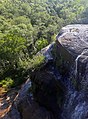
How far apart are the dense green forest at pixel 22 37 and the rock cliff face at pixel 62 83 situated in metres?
1.81

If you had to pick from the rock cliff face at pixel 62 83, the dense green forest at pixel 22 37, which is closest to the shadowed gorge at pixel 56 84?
the rock cliff face at pixel 62 83

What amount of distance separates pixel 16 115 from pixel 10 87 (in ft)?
32.3

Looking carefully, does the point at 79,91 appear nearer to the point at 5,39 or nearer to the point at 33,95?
the point at 33,95

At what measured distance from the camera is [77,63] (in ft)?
69.7

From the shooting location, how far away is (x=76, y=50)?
73.7 feet

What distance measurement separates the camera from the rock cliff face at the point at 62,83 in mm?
20469

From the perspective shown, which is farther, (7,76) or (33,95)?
(7,76)

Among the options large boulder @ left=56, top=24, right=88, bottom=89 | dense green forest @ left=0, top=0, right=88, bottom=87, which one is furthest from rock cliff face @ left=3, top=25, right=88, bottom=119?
dense green forest @ left=0, top=0, right=88, bottom=87

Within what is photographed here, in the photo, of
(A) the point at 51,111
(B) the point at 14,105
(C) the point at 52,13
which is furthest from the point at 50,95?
(C) the point at 52,13

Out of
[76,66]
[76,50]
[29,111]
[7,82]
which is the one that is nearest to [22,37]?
[7,82]

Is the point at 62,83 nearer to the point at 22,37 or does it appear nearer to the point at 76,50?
the point at 76,50

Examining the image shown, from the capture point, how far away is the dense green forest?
38031 mm

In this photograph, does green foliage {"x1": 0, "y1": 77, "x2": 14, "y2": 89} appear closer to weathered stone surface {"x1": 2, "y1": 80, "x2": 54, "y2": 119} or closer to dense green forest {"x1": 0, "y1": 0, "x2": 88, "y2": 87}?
dense green forest {"x1": 0, "y1": 0, "x2": 88, "y2": 87}

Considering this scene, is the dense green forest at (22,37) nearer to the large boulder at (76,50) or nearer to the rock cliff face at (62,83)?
the rock cliff face at (62,83)
